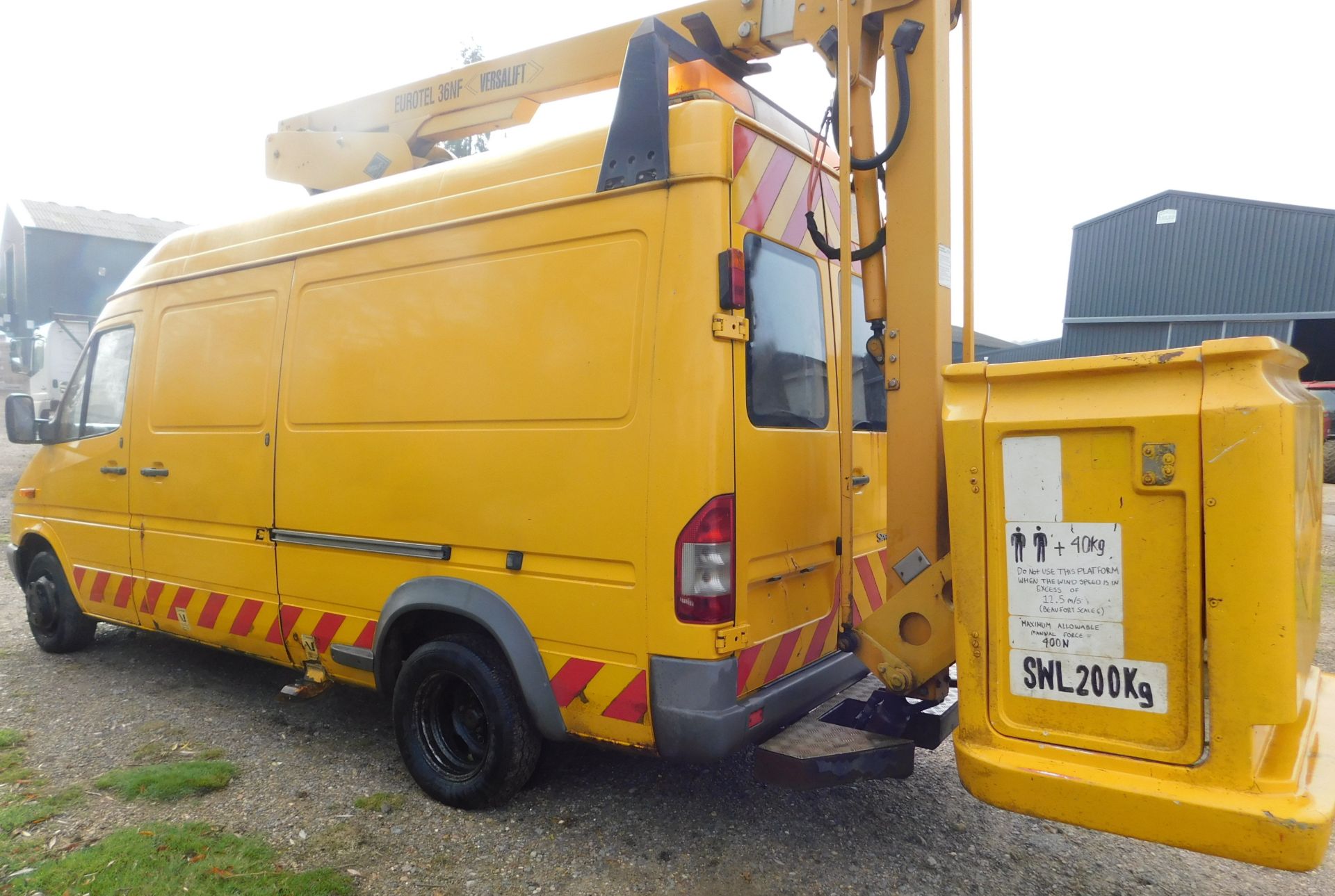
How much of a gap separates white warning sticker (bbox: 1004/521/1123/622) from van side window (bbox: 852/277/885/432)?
138 centimetres

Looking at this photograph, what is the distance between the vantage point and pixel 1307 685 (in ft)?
8.49

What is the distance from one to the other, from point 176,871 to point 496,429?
1.83m

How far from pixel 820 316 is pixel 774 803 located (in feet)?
6.31

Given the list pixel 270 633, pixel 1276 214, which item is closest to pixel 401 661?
pixel 270 633

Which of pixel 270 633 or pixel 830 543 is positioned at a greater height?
pixel 830 543

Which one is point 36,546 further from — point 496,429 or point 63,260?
point 63,260

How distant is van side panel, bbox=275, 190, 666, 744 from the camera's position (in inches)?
113

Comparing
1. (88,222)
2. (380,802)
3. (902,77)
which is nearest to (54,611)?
(380,802)

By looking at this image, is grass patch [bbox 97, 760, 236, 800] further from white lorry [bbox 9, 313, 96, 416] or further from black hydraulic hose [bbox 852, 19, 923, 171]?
white lorry [bbox 9, 313, 96, 416]

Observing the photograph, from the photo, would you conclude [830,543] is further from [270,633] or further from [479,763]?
[270,633]

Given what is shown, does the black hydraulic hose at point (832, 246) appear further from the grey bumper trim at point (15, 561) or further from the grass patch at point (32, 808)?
the grey bumper trim at point (15, 561)

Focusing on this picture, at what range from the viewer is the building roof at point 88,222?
14776mm

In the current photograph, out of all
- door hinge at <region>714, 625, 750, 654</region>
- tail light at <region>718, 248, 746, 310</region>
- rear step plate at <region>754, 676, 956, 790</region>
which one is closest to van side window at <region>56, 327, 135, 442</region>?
tail light at <region>718, 248, 746, 310</region>

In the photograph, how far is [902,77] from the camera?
2895 millimetres
